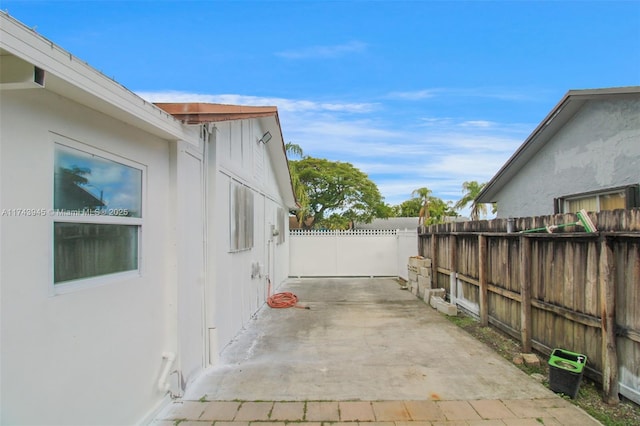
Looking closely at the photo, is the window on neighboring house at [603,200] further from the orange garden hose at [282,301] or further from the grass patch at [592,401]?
the orange garden hose at [282,301]

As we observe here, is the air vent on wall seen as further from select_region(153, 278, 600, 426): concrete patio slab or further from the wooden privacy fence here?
the wooden privacy fence

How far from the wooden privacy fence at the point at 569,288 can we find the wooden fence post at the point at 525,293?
0.01m

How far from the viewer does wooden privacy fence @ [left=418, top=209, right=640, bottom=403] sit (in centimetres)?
323

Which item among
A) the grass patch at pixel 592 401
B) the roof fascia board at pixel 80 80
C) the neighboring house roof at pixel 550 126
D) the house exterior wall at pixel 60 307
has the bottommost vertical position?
the grass patch at pixel 592 401

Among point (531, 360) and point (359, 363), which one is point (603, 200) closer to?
point (531, 360)

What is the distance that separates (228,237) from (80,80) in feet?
11.4

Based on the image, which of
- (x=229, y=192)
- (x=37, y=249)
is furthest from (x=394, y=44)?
(x=37, y=249)

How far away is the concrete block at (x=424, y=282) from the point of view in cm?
896

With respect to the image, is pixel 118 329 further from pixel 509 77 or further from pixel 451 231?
pixel 509 77

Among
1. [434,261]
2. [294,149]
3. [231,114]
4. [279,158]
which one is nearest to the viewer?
[231,114]

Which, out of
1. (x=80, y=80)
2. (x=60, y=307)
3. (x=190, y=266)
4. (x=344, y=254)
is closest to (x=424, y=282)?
(x=344, y=254)

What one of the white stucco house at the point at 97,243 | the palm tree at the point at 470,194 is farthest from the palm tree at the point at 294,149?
the white stucco house at the point at 97,243

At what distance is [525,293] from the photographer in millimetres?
4785

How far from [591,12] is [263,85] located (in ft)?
33.1
